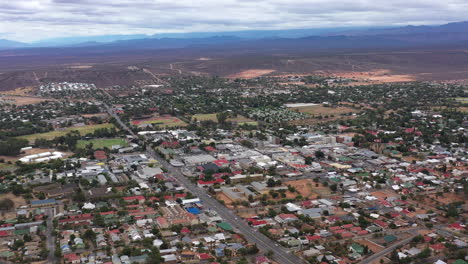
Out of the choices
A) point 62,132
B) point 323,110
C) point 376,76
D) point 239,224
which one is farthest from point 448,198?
point 376,76

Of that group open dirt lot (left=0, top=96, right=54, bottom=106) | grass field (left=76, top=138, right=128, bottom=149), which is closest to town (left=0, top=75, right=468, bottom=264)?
grass field (left=76, top=138, right=128, bottom=149)

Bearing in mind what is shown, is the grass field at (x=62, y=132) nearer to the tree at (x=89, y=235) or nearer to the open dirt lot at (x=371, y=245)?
the tree at (x=89, y=235)

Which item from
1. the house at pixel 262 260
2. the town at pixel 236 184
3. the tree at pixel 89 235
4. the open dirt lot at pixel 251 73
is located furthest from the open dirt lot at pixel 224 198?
the open dirt lot at pixel 251 73

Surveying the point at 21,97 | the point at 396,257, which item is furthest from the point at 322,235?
the point at 21,97

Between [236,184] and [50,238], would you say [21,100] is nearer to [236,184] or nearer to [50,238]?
[236,184]

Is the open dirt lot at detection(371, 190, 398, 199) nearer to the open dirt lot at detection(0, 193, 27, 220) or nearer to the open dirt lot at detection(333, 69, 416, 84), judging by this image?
the open dirt lot at detection(0, 193, 27, 220)

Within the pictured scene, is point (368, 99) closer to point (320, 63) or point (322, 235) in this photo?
point (322, 235)

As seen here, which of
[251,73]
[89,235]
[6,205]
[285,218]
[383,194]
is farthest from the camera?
[251,73]
